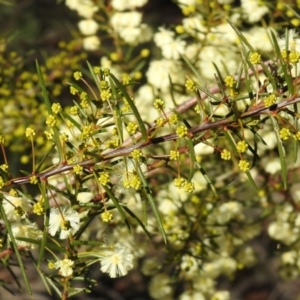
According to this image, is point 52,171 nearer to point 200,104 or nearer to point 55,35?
point 200,104

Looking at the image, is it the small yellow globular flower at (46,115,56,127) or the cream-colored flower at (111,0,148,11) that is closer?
the small yellow globular flower at (46,115,56,127)

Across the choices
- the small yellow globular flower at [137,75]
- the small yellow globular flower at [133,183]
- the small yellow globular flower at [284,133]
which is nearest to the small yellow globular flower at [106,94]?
the small yellow globular flower at [133,183]

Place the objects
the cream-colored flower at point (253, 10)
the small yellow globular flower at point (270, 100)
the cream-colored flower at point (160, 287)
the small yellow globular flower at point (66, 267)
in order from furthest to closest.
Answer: the cream-colored flower at point (160, 287)
the cream-colored flower at point (253, 10)
the small yellow globular flower at point (66, 267)
the small yellow globular flower at point (270, 100)

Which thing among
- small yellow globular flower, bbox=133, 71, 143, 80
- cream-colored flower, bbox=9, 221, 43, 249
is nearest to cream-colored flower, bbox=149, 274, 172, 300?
small yellow globular flower, bbox=133, 71, 143, 80

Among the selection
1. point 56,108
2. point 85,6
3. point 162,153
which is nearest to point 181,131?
point 56,108

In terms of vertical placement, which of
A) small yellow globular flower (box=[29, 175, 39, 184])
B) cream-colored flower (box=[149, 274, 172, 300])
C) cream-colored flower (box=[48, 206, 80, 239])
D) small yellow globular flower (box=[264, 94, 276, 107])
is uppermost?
small yellow globular flower (box=[264, 94, 276, 107])

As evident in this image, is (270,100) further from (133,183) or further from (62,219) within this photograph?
(62,219)

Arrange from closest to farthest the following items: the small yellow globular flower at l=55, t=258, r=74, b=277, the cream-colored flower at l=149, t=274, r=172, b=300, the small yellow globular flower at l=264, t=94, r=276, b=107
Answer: the small yellow globular flower at l=264, t=94, r=276, b=107
the small yellow globular flower at l=55, t=258, r=74, b=277
the cream-colored flower at l=149, t=274, r=172, b=300

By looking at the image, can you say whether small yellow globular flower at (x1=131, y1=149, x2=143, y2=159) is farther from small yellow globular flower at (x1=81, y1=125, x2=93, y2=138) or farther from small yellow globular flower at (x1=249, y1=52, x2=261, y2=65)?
small yellow globular flower at (x1=249, y1=52, x2=261, y2=65)

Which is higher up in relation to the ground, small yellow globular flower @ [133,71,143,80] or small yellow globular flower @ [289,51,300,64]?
small yellow globular flower @ [289,51,300,64]

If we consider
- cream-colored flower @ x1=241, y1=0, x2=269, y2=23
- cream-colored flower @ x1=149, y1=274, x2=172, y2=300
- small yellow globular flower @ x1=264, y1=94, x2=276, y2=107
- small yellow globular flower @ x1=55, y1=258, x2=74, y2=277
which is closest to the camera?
small yellow globular flower @ x1=264, y1=94, x2=276, y2=107

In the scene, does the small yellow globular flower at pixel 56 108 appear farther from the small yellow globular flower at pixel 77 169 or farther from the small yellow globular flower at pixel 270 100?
the small yellow globular flower at pixel 270 100
